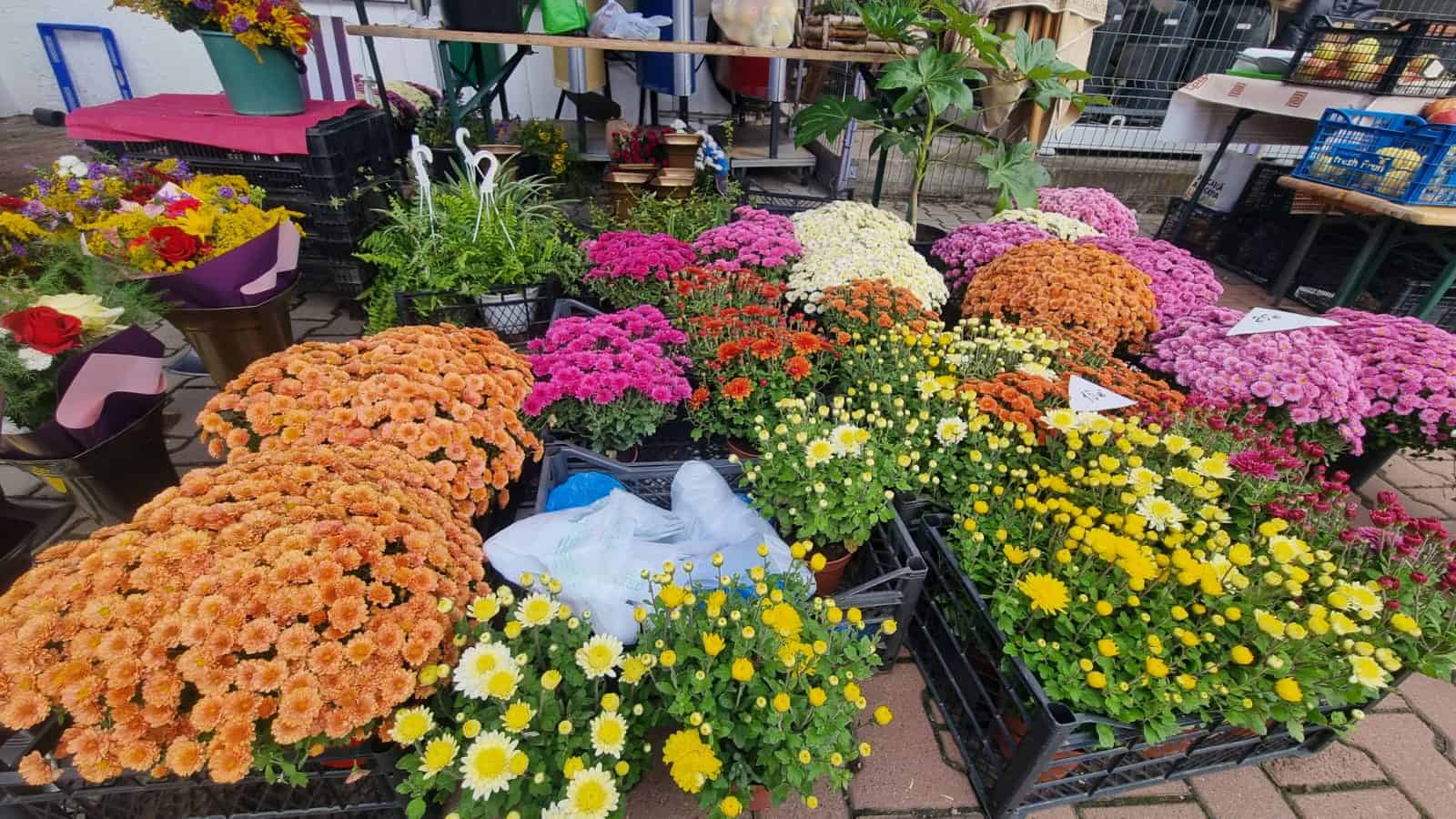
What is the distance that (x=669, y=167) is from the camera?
169 inches

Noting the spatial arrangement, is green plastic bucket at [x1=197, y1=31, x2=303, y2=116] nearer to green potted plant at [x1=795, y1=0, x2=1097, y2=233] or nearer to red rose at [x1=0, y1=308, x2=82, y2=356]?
red rose at [x1=0, y1=308, x2=82, y2=356]

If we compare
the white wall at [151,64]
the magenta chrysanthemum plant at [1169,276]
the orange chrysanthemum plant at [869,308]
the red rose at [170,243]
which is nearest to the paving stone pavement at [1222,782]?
the orange chrysanthemum plant at [869,308]

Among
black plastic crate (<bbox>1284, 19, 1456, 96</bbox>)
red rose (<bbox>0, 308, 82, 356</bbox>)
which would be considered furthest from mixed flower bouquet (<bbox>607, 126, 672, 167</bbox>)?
black plastic crate (<bbox>1284, 19, 1456, 96</bbox>)

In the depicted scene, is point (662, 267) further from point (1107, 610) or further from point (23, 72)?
point (23, 72)

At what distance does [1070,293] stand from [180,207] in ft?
12.4

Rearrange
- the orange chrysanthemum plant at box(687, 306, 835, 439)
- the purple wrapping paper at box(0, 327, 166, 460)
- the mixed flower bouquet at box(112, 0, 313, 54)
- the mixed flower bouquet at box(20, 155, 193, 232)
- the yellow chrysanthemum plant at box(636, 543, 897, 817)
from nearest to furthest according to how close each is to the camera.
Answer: the yellow chrysanthemum plant at box(636, 543, 897, 817)
the purple wrapping paper at box(0, 327, 166, 460)
the orange chrysanthemum plant at box(687, 306, 835, 439)
the mixed flower bouquet at box(20, 155, 193, 232)
the mixed flower bouquet at box(112, 0, 313, 54)

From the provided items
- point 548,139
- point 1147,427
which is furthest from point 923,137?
point 548,139

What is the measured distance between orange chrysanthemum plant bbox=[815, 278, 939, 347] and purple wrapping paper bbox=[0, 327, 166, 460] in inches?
93.1

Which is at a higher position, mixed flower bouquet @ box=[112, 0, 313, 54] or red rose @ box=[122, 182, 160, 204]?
mixed flower bouquet @ box=[112, 0, 313, 54]

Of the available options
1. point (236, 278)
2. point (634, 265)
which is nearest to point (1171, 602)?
point (634, 265)

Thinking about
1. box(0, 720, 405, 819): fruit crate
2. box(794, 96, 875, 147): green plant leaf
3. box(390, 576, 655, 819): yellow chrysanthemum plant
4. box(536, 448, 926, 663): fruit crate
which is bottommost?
box(0, 720, 405, 819): fruit crate

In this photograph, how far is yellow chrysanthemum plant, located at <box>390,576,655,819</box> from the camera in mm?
1086

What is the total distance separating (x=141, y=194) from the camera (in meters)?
2.53

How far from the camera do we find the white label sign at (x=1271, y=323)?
2.48 metres
